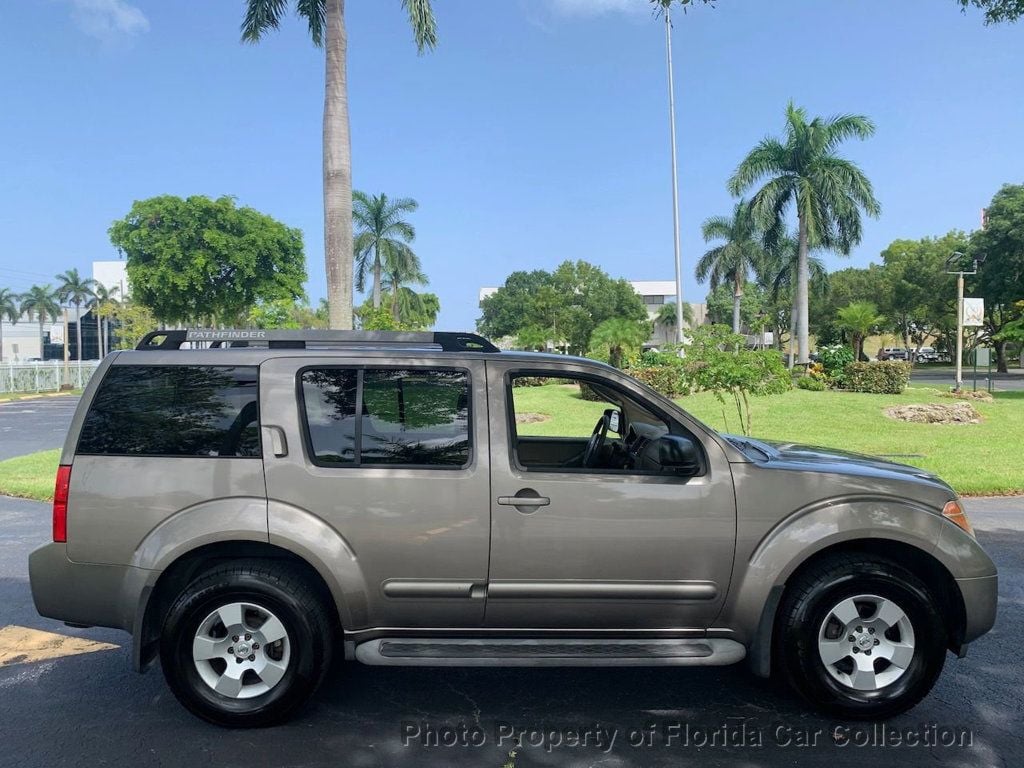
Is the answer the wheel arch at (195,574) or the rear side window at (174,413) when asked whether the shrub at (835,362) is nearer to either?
the wheel arch at (195,574)

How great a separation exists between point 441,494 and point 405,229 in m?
38.9

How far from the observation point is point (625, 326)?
34094 millimetres

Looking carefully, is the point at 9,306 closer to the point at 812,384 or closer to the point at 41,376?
the point at 41,376

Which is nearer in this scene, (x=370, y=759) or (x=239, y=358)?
(x=370, y=759)

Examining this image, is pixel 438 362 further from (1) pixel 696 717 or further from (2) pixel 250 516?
(1) pixel 696 717

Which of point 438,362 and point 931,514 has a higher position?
point 438,362

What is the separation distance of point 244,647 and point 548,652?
4.74 ft

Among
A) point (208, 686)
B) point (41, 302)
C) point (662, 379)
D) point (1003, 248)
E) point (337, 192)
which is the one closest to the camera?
point (208, 686)

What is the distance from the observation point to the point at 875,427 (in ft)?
56.9

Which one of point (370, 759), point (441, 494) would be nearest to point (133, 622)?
point (370, 759)

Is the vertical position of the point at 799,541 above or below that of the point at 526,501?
below

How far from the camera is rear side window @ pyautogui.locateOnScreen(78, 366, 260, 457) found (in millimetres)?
3545

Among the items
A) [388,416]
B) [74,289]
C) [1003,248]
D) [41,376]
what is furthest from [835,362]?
[74,289]

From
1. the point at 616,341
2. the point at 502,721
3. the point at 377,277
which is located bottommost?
the point at 502,721
